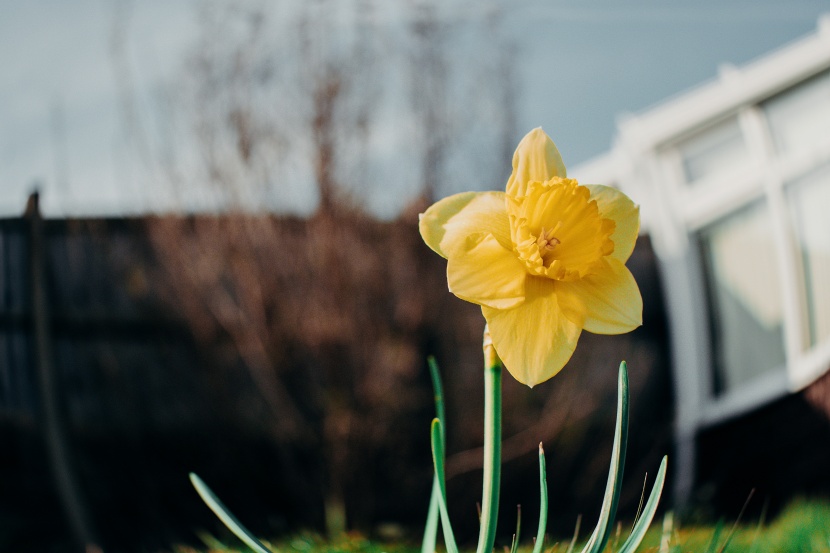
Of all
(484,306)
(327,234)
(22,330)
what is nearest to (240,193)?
(327,234)

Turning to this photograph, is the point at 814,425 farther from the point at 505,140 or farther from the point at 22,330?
the point at 22,330

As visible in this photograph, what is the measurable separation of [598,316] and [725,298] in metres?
4.64

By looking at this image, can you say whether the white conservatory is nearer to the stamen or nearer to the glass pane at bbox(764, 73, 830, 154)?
the glass pane at bbox(764, 73, 830, 154)

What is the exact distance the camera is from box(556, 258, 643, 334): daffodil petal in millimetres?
717

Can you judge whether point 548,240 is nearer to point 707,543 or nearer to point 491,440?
point 491,440

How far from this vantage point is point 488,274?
70 centimetres

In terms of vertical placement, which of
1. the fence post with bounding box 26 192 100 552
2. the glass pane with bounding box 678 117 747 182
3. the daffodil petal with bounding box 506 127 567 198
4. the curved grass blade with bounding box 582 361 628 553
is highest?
the glass pane with bounding box 678 117 747 182

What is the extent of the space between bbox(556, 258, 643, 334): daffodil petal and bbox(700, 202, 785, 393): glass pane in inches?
176

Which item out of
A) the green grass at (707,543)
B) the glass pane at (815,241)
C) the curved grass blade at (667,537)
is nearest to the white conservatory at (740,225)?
the glass pane at (815,241)

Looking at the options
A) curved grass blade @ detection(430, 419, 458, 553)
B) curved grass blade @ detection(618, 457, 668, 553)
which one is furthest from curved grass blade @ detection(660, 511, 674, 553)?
curved grass blade @ detection(430, 419, 458, 553)

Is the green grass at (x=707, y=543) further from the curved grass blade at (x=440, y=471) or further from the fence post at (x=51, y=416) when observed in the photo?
the fence post at (x=51, y=416)

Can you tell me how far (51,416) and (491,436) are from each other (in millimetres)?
3735

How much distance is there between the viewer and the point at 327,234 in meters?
3.37

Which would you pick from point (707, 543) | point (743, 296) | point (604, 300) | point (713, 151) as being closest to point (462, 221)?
point (604, 300)
